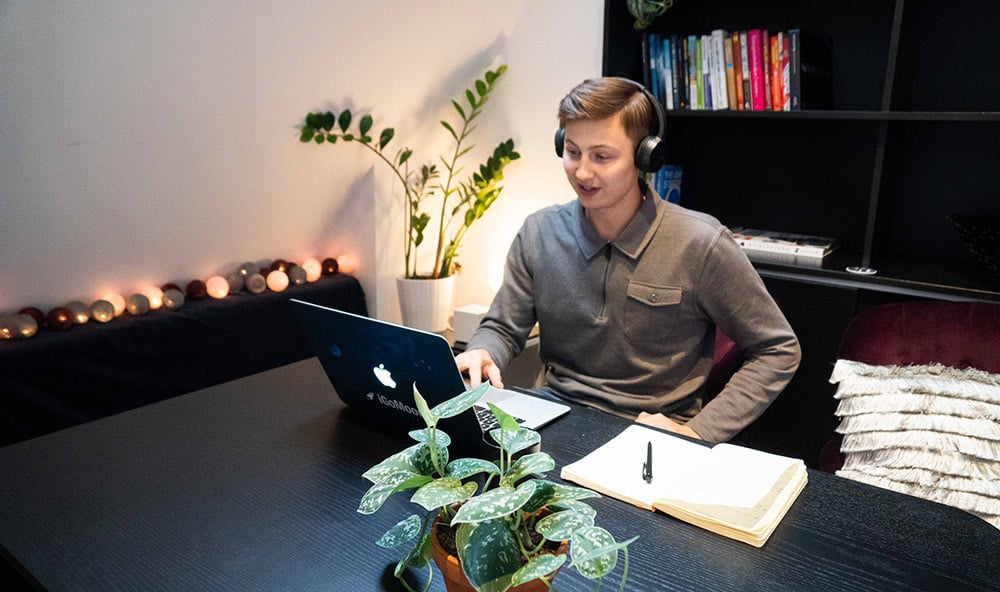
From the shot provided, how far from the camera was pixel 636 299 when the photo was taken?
172cm

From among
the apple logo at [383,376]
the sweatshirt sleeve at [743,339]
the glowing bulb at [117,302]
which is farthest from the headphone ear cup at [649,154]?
the glowing bulb at [117,302]

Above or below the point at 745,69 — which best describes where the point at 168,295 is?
below

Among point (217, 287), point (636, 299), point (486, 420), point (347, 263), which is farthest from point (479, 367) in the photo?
point (347, 263)

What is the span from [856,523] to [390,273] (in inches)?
99.7

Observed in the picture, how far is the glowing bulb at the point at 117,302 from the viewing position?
2520 millimetres

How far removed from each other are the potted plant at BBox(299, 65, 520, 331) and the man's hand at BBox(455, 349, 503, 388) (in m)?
1.44

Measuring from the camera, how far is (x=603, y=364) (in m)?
1.77

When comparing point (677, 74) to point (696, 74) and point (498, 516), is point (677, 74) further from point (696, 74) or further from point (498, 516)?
point (498, 516)

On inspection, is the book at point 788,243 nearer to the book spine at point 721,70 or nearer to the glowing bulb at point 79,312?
the book spine at point 721,70

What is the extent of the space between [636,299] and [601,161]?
0.33 meters

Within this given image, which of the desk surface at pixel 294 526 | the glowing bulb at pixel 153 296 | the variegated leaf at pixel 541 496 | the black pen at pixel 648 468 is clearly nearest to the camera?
the variegated leaf at pixel 541 496

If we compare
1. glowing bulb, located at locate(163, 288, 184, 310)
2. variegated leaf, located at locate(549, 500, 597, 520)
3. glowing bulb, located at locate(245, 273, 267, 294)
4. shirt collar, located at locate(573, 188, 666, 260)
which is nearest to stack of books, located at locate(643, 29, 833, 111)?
shirt collar, located at locate(573, 188, 666, 260)

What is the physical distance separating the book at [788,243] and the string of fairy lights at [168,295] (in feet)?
5.58

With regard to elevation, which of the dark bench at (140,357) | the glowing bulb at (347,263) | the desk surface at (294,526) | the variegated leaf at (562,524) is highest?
the variegated leaf at (562,524)
